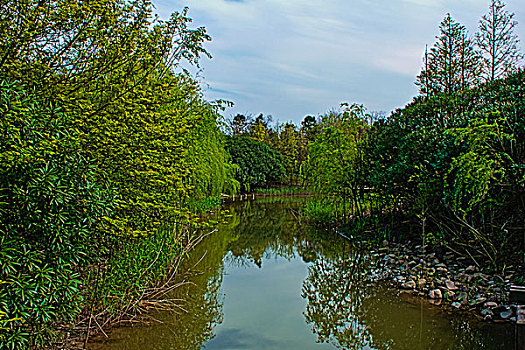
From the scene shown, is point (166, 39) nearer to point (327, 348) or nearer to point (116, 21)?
point (116, 21)

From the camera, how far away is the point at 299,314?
5742 millimetres

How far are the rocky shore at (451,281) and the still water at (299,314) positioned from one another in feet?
0.66

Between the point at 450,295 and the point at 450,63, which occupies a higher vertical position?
the point at 450,63

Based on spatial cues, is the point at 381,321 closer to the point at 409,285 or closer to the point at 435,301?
the point at 435,301

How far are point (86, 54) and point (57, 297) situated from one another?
89.1 inches

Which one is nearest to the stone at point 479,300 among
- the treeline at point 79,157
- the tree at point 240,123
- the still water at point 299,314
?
the still water at point 299,314

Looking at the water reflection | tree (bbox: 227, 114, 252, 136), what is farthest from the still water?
tree (bbox: 227, 114, 252, 136)

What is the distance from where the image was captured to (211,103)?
9.95 metres

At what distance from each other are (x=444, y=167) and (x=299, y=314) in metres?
2.96

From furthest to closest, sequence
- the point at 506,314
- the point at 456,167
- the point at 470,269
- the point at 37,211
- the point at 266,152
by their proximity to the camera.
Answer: the point at 266,152
the point at 456,167
the point at 470,269
the point at 506,314
the point at 37,211

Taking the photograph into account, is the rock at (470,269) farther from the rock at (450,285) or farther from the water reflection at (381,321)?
the water reflection at (381,321)

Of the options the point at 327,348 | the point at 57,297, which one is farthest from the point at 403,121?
the point at 57,297

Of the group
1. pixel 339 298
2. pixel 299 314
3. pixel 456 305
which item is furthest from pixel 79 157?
pixel 456 305

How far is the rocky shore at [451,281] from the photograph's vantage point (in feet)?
16.7
